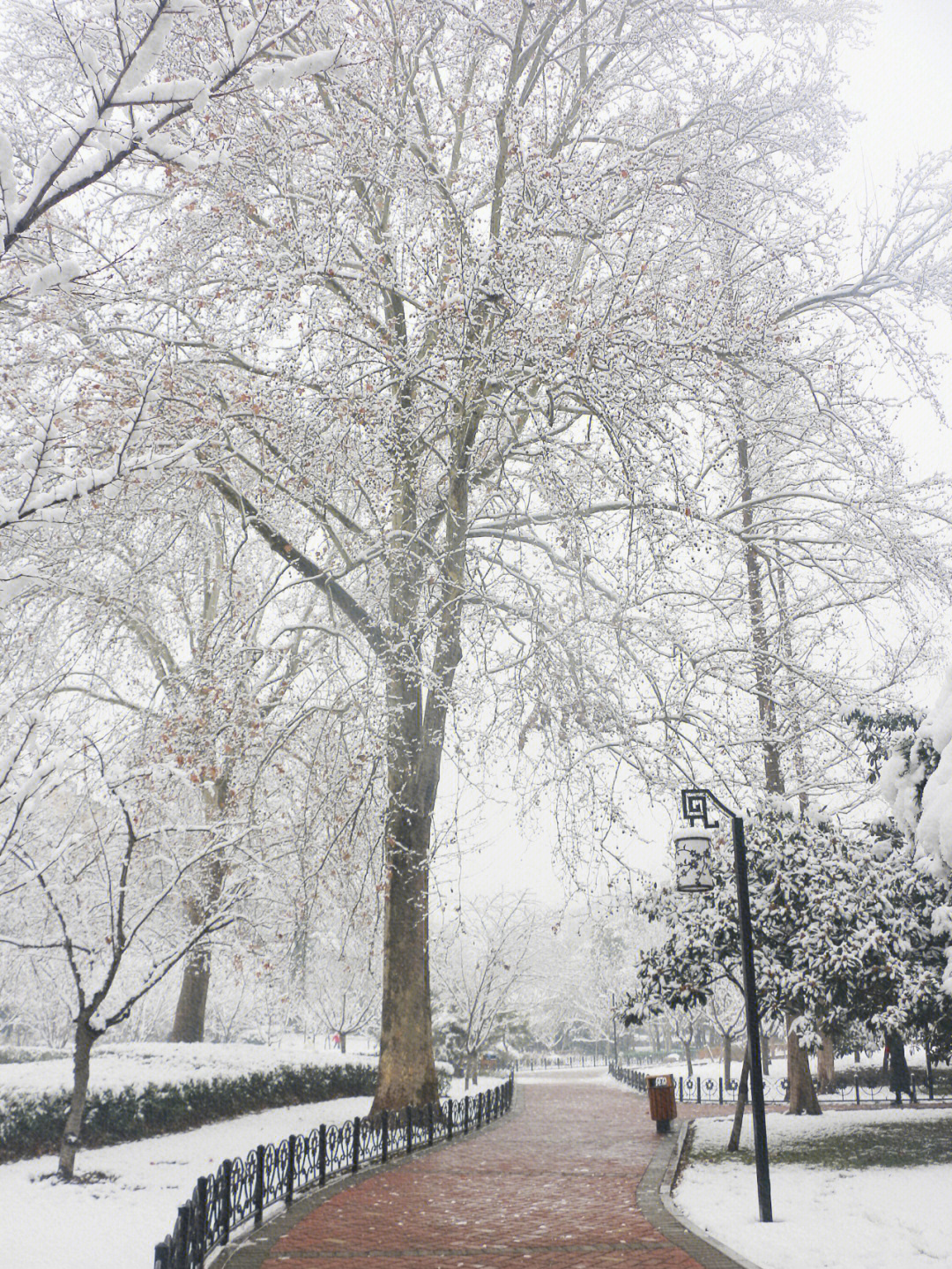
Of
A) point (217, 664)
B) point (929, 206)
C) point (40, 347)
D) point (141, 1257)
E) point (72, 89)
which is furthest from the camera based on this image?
point (929, 206)

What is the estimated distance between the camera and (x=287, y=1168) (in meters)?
9.46

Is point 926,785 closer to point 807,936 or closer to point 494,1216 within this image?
point 807,936

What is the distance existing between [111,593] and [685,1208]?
881 centimetres

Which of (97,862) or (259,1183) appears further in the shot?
(97,862)

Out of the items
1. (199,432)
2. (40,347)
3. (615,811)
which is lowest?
(615,811)

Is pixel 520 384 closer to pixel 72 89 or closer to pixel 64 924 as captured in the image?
pixel 72 89

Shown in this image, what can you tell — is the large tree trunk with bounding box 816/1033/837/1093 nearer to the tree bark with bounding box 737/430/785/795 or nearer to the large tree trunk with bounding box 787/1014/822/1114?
the large tree trunk with bounding box 787/1014/822/1114

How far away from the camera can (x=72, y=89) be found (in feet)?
41.0

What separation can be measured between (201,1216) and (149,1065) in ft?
38.4

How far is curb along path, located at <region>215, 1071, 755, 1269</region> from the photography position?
703 cm

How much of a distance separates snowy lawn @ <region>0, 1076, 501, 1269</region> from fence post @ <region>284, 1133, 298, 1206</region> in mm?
155

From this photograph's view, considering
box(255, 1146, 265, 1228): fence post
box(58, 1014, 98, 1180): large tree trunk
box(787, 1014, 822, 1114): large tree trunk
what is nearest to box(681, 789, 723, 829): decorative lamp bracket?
box(255, 1146, 265, 1228): fence post

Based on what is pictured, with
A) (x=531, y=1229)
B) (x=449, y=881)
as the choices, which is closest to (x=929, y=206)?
(x=449, y=881)

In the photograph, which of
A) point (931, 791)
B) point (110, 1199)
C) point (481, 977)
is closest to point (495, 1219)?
point (110, 1199)
